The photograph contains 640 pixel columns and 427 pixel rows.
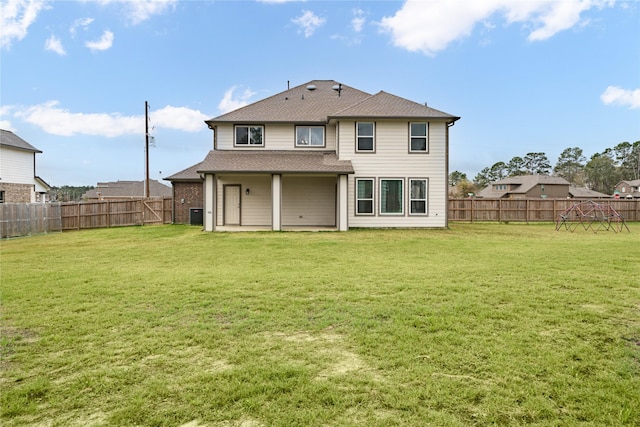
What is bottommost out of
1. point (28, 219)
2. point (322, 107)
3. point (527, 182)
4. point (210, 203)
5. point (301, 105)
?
point (28, 219)

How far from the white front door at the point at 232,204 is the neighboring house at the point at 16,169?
18.1 meters

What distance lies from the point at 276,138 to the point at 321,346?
52.6 feet

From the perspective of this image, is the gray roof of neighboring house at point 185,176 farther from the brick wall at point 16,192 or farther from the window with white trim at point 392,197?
the brick wall at point 16,192

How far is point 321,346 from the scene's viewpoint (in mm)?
3779

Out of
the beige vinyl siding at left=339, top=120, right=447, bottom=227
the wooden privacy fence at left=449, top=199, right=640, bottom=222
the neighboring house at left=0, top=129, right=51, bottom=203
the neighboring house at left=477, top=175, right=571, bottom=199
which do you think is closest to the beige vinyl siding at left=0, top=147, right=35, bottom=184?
the neighboring house at left=0, top=129, right=51, bottom=203

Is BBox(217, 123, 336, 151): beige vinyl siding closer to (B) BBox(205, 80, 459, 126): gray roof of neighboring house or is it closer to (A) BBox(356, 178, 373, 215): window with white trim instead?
(B) BBox(205, 80, 459, 126): gray roof of neighboring house

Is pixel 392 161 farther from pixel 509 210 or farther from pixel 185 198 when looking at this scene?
pixel 185 198

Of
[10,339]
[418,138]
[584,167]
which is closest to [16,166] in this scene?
[418,138]

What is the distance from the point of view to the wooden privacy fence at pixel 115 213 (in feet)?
63.3

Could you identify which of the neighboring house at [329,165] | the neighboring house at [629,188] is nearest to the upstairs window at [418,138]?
the neighboring house at [329,165]

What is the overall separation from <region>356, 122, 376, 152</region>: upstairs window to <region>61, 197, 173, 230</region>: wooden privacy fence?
38.1 ft

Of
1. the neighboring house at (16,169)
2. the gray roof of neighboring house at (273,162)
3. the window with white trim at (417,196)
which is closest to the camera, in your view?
the gray roof of neighboring house at (273,162)

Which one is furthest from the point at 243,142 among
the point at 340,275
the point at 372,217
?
the point at 340,275

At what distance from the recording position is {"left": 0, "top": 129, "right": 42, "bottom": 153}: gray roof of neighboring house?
1035 inches
